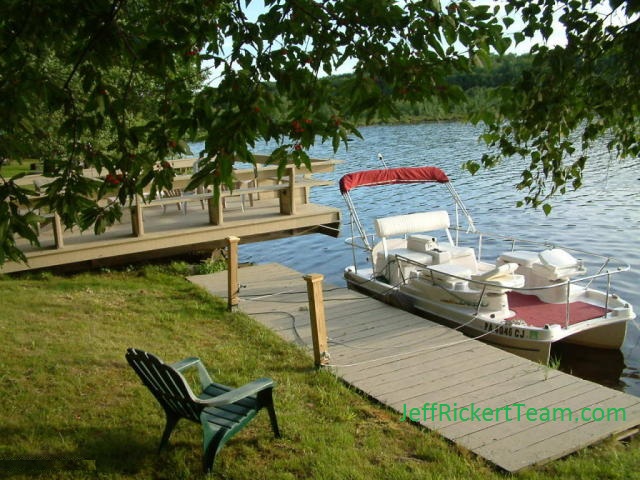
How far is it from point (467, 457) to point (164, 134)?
3389 millimetres

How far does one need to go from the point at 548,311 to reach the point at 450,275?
151 centimetres

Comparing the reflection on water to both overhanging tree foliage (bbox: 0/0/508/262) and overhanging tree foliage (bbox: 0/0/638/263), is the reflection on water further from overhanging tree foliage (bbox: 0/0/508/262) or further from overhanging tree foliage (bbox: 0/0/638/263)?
overhanging tree foliage (bbox: 0/0/508/262)

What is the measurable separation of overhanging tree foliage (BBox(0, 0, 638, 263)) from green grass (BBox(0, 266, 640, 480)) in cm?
193

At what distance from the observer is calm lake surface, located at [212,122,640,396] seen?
973cm

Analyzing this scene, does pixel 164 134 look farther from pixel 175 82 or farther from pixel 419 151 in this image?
pixel 419 151

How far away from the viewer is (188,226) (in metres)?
12.9

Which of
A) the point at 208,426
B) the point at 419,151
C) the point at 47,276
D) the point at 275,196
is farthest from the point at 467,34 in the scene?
the point at 419,151

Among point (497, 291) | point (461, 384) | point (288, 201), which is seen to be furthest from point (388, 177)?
point (461, 384)

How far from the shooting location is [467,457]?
5156 mm

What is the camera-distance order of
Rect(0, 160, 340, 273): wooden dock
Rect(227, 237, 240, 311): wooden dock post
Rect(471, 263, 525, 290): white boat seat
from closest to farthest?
Rect(471, 263, 525, 290): white boat seat → Rect(227, 237, 240, 311): wooden dock post → Rect(0, 160, 340, 273): wooden dock

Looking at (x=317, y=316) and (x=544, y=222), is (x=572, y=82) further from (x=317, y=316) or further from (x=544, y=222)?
(x=544, y=222)

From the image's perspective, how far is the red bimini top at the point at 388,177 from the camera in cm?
1152

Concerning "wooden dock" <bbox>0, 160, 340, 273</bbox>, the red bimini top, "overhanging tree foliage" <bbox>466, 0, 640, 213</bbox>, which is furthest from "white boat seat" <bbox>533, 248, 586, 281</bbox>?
"overhanging tree foliage" <bbox>466, 0, 640, 213</bbox>

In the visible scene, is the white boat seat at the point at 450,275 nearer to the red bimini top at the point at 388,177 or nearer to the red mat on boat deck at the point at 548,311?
the red mat on boat deck at the point at 548,311
